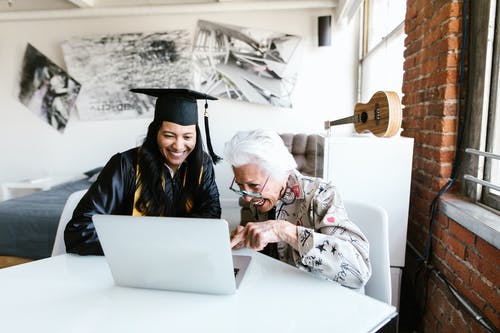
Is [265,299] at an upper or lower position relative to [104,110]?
lower

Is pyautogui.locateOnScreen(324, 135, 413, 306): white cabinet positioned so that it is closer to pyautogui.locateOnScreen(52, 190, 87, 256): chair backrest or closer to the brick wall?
the brick wall

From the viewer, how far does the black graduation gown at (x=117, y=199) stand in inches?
51.1

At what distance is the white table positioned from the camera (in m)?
0.83

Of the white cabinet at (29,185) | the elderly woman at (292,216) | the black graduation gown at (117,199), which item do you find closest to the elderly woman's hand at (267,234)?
the elderly woman at (292,216)

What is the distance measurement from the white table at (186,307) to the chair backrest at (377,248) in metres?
0.30

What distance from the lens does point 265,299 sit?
3.08 ft

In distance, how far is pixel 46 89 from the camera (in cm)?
425

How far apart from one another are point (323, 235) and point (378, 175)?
976 millimetres

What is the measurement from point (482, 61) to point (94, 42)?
3940 millimetres

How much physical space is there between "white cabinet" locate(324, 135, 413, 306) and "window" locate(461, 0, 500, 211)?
1.15ft

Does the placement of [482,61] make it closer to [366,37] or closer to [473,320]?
[473,320]

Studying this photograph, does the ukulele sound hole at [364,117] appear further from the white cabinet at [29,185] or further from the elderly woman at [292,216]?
the white cabinet at [29,185]

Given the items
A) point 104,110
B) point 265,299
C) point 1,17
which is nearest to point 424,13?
point 265,299

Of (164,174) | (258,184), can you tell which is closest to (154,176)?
(164,174)
